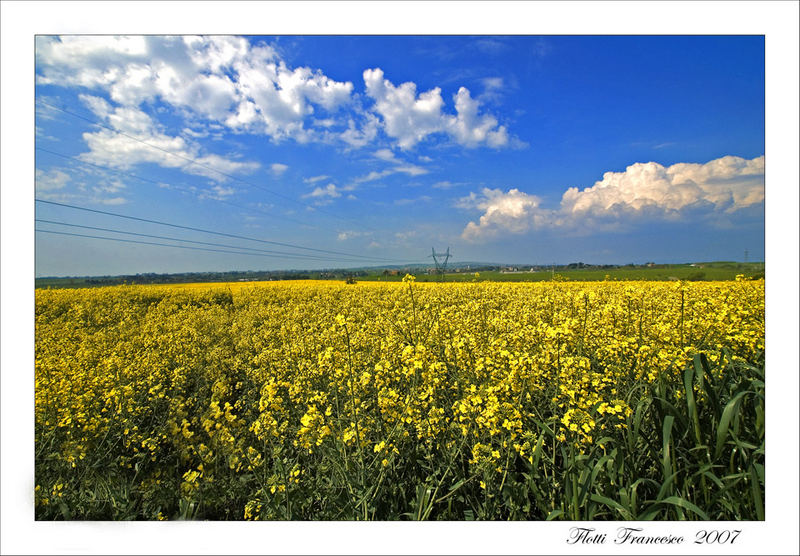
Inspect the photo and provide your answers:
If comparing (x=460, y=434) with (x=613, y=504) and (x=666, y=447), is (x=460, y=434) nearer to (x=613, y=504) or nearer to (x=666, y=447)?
(x=613, y=504)

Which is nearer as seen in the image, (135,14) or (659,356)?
(135,14)

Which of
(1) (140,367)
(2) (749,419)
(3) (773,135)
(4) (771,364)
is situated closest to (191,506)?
(1) (140,367)

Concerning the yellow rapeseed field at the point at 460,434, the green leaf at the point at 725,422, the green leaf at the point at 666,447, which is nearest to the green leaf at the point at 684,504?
the yellow rapeseed field at the point at 460,434

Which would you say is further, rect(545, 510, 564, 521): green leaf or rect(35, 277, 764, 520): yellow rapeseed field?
rect(35, 277, 764, 520): yellow rapeseed field

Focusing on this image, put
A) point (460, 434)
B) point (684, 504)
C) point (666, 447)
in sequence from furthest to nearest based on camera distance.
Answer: point (460, 434), point (666, 447), point (684, 504)

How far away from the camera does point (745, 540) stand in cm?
164

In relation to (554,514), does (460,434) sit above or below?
above

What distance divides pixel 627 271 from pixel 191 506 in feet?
12.7

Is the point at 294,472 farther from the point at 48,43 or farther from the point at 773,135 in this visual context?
the point at 773,135

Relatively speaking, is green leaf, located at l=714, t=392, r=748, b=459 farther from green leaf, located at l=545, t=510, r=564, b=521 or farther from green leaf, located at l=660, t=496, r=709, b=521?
green leaf, located at l=545, t=510, r=564, b=521

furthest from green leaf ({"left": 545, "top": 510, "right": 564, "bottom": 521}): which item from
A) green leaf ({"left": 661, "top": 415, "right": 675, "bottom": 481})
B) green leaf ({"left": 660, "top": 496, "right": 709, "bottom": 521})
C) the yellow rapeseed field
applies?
green leaf ({"left": 661, "top": 415, "right": 675, "bottom": 481})

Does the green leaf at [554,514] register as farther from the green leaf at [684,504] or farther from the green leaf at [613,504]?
the green leaf at [684,504]

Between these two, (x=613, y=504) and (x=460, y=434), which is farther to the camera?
(x=460, y=434)

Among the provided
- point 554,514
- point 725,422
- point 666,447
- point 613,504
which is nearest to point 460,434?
point 554,514
